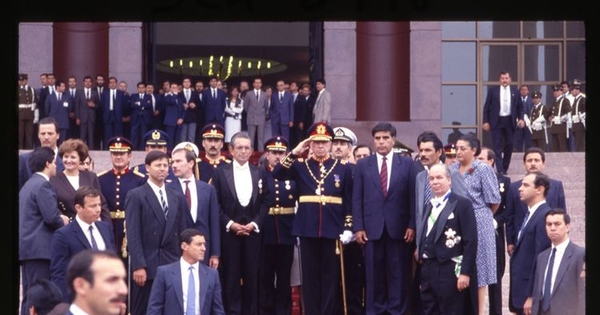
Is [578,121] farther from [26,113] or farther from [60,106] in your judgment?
[26,113]

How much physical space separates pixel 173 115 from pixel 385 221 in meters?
10.7

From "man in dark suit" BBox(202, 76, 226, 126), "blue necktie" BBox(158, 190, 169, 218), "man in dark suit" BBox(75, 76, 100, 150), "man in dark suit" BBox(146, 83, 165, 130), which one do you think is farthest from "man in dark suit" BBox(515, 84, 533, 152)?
"blue necktie" BBox(158, 190, 169, 218)

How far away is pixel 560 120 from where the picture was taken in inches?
800

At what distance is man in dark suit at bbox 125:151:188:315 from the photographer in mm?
9109

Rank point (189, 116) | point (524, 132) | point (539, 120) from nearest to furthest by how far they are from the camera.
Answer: point (524, 132) → point (189, 116) → point (539, 120)

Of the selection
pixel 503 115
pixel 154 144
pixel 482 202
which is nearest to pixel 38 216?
pixel 154 144

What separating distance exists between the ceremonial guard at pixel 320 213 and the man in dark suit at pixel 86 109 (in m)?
10.6

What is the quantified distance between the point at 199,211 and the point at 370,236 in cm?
149

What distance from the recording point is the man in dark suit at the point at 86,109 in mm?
20000

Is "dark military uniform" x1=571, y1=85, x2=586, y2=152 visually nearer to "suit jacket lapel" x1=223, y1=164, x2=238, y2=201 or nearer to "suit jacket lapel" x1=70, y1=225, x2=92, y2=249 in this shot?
"suit jacket lapel" x1=223, y1=164, x2=238, y2=201

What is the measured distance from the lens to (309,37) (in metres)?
24.6
